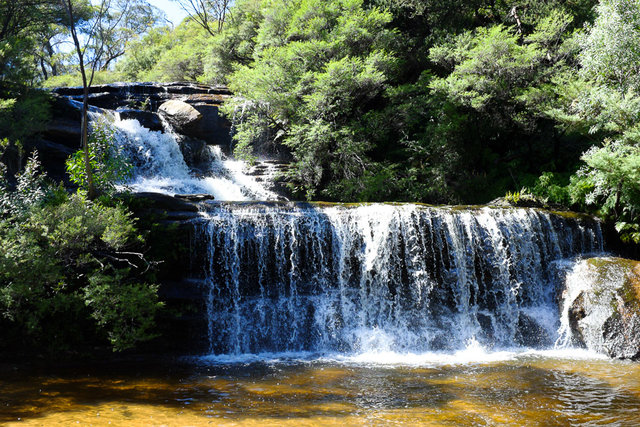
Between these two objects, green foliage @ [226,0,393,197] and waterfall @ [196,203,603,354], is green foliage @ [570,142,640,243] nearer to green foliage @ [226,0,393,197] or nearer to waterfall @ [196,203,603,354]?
waterfall @ [196,203,603,354]

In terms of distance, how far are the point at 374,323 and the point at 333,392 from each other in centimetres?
366

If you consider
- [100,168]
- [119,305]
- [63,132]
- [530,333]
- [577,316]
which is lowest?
[530,333]

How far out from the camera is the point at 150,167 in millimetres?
16906

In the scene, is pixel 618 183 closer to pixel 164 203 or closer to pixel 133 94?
pixel 164 203

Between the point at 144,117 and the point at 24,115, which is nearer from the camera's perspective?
the point at 24,115

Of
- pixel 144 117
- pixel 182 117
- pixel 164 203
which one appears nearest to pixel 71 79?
pixel 144 117

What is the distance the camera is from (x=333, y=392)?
6957 millimetres

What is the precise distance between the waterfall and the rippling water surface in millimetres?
966

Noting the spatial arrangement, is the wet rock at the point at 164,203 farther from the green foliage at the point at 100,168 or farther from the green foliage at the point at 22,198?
the green foliage at the point at 22,198

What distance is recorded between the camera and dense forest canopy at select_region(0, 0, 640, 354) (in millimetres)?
13492

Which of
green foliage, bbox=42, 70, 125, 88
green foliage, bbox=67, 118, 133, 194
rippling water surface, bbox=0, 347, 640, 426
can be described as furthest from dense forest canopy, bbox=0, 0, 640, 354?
green foliage, bbox=42, 70, 125, 88

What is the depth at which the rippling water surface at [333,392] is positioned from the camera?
5836 mm

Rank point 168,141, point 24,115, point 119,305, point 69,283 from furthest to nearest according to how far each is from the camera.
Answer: point 168,141 < point 24,115 < point 69,283 < point 119,305

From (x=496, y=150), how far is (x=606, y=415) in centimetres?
1431
